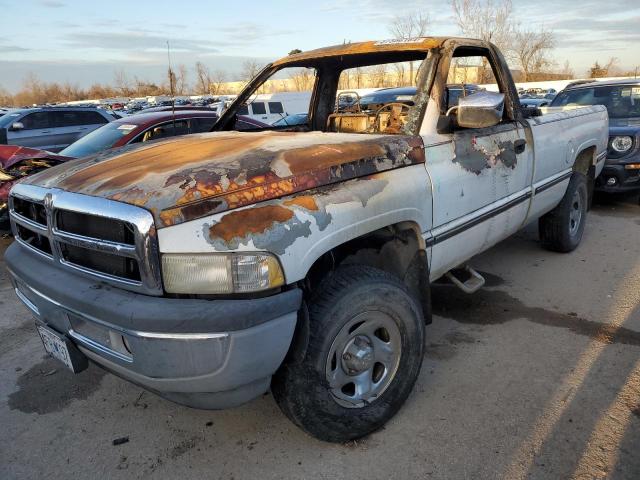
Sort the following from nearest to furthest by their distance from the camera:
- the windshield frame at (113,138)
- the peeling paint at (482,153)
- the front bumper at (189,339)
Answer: the front bumper at (189,339) < the peeling paint at (482,153) < the windshield frame at (113,138)

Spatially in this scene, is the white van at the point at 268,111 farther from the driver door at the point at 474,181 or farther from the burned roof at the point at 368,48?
the driver door at the point at 474,181

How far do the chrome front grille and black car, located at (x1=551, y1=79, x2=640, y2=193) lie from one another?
5.92 m

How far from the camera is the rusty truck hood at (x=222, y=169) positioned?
1.96 m

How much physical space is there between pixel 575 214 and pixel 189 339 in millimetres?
4592

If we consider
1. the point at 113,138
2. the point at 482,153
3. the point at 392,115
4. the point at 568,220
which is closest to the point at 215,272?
the point at 482,153

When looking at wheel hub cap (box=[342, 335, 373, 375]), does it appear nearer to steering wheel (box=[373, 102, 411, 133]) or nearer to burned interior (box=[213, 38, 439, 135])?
burned interior (box=[213, 38, 439, 135])

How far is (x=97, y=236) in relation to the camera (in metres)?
2.11

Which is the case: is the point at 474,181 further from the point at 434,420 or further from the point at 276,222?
the point at 276,222

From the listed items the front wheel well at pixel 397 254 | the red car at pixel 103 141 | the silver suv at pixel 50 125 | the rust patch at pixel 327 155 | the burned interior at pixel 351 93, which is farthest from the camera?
the silver suv at pixel 50 125

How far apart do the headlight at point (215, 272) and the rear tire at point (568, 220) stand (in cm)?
384

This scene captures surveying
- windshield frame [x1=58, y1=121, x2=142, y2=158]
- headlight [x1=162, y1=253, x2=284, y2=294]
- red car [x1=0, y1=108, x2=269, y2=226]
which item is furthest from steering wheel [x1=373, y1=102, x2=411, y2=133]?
windshield frame [x1=58, y1=121, x2=142, y2=158]

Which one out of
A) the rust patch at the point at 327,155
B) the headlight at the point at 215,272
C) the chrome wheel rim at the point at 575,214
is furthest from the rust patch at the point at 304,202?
the chrome wheel rim at the point at 575,214

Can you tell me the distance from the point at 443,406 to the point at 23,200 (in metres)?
2.48

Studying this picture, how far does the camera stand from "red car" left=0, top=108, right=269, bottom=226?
5.96 m
